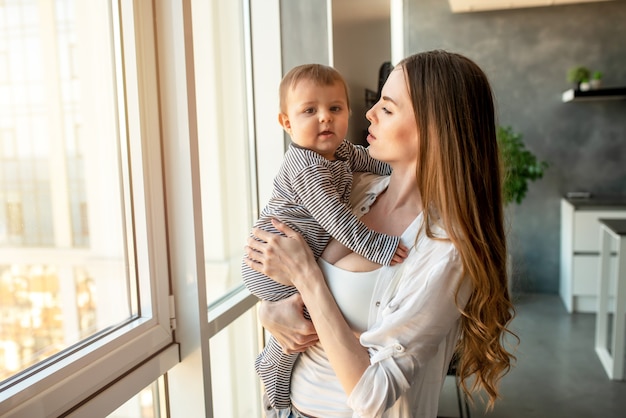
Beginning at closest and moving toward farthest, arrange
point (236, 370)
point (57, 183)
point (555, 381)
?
point (57, 183) < point (236, 370) < point (555, 381)

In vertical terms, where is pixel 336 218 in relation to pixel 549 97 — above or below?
below

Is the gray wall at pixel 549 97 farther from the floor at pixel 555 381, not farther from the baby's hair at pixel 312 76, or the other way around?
the baby's hair at pixel 312 76

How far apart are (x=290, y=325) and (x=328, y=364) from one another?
15cm

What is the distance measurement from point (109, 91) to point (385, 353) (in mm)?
887

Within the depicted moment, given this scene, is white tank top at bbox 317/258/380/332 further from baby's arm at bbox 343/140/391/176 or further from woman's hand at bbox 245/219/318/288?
baby's arm at bbox 343/140/391/176

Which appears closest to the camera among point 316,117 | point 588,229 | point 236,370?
point 316,117

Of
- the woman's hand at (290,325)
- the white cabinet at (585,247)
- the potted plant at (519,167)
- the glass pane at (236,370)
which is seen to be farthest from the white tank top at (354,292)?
the white cabinet at (585,247)

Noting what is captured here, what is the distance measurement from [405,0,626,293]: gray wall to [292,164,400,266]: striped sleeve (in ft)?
15.0

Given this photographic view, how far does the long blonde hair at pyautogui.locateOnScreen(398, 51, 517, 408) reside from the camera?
1208 millimetres

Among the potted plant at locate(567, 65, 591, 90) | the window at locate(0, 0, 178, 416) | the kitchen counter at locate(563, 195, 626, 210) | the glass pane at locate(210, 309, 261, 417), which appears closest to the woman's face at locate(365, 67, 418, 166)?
the window at locate(0, 0, 178, 416)

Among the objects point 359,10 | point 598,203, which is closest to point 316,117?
point 359,10

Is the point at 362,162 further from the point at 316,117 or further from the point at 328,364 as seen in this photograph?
the point at 328,364

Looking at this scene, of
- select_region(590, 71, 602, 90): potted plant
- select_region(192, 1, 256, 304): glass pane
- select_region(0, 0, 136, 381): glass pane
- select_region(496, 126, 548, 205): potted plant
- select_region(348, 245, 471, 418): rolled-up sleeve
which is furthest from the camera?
select_region(590, 71, 602, 90): potted plant

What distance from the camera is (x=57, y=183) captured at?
3.63 feet
